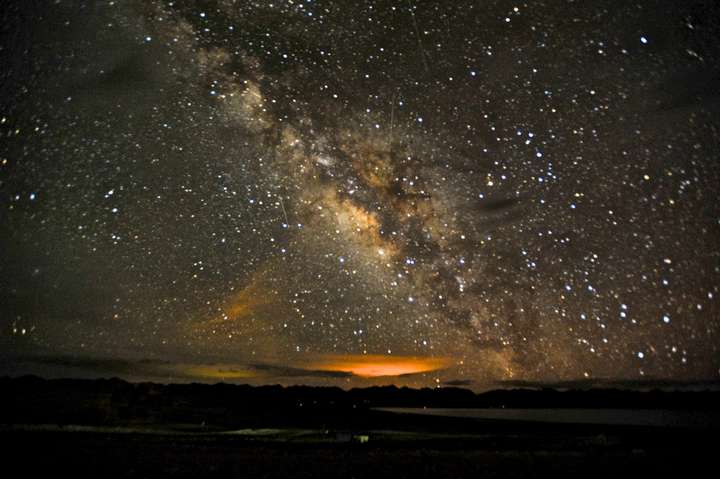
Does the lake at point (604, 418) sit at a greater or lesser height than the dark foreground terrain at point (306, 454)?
lesser

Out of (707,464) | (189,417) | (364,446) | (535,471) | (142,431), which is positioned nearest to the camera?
(535,471)

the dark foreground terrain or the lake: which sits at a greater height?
the dark foreground terrain

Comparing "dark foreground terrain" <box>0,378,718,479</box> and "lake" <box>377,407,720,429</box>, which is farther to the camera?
"lake" <box>377,407,720,429</box>

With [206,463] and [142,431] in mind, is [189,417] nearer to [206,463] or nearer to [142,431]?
[142,431]

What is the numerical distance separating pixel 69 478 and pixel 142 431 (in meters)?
9.97

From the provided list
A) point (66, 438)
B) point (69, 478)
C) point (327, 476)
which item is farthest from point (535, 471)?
point (66, 438)

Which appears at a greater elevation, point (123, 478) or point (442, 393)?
point (123, 478)

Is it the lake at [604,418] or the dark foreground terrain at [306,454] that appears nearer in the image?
the dark foreground terrain at [306,454]

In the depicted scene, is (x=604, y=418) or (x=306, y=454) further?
(x=604, y=418)

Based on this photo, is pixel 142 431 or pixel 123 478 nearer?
pixel 123 478

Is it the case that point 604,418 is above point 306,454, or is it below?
below

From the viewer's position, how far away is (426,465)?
12.8m

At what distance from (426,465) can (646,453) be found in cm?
769

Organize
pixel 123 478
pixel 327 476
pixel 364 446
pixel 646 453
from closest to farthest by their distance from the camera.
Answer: pixel 123 478, pixel 327 476, pixel 646 453, pixel 364 446
